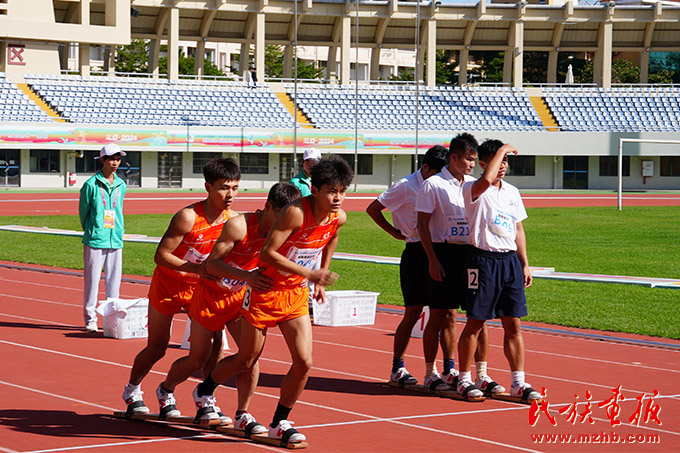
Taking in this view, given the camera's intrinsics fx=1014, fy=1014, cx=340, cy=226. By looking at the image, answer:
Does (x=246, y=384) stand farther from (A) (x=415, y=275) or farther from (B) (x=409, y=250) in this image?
(B) (x=409, y=250)

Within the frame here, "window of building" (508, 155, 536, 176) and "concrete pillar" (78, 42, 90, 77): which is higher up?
"concrete pillar" (78, 42, 90, 77)

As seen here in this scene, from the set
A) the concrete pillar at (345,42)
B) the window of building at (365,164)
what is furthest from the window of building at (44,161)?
the concrete pillar at (345,42)

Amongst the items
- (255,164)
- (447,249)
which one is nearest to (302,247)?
(447,249)

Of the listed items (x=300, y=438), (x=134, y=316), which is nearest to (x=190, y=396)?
(x=300, y=438)

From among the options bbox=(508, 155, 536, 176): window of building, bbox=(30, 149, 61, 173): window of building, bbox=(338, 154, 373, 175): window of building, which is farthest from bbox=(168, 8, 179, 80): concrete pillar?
bbox=(508, 155, 536, 176): window of building

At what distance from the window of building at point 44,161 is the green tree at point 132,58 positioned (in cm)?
3170

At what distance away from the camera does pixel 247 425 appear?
22.2ft

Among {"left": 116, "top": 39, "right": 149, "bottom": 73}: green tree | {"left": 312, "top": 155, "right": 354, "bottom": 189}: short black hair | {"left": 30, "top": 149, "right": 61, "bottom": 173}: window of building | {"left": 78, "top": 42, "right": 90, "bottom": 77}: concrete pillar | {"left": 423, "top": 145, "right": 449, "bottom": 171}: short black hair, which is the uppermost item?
{"left": 116, "top": 39, "right": 149, "bottom": 73}: green tree

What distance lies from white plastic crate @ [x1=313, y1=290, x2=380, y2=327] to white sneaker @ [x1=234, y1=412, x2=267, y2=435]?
5.63 metres

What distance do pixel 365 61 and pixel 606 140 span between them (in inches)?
2447

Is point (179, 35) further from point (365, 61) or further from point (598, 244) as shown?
point (365, 61)

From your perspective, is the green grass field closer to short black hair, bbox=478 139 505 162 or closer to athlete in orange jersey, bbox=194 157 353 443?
short black hair, bbox=478 139 505 162

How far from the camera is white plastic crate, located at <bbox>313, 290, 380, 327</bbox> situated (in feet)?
41.1

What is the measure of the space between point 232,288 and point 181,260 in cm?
49
